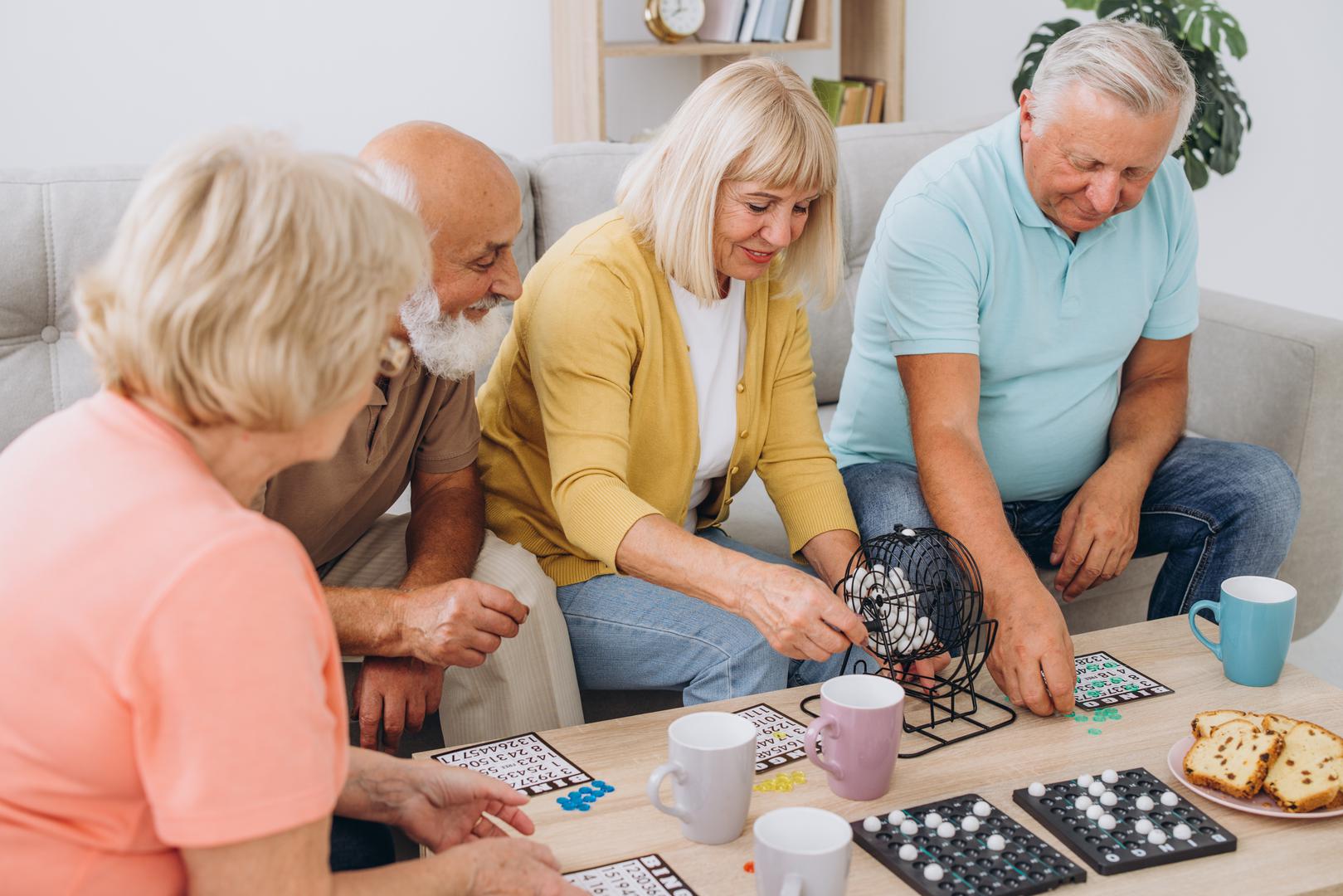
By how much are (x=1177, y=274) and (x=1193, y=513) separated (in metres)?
0.37

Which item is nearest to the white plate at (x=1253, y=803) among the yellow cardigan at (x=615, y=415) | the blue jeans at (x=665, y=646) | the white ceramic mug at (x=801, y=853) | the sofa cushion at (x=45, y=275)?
the white ceramic mug at (x=801, y=853)

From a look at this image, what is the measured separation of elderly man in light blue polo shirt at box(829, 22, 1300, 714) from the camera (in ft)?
5.82

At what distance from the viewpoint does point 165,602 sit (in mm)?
746

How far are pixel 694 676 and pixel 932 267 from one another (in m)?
0.68

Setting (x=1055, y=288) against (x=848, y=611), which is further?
(x=1055, y=288)

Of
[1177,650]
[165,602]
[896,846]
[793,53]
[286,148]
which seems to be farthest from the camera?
[793,53]

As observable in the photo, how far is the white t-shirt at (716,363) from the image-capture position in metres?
1.81

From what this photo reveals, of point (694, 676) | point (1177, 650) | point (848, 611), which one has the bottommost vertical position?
point (694, 676)

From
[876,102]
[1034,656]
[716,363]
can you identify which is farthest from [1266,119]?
[1034,656]

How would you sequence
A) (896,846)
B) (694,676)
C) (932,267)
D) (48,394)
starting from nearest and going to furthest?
(896,846) → (694,676) → (932,267) → (48,394)

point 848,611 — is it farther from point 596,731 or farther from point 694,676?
point 694,676

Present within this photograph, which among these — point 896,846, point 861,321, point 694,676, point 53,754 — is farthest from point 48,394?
point 896,846

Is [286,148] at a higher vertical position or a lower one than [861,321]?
higher

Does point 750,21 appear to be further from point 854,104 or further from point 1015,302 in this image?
point 1015,302
